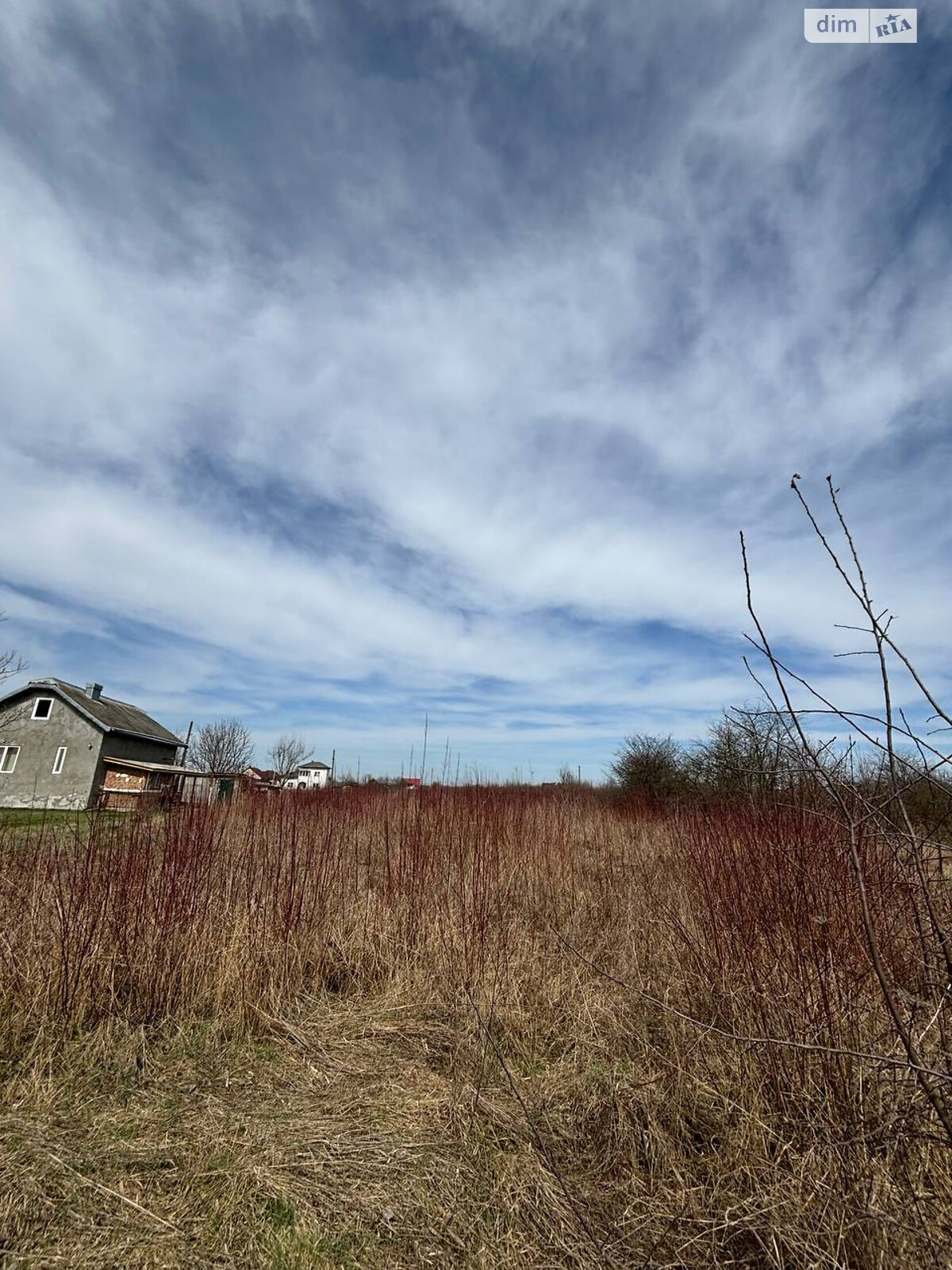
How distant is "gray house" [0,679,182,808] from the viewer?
23.0m

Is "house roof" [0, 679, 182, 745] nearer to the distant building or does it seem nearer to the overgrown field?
the distant building

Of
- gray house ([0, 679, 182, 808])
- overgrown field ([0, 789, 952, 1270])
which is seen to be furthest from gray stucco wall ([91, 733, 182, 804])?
overgrown field ([0, 789, 952, 1270])

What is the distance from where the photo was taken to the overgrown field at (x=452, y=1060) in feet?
5.62

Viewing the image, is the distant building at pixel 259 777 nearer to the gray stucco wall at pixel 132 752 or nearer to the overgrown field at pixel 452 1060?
the overgrown field at pixel 452 1060

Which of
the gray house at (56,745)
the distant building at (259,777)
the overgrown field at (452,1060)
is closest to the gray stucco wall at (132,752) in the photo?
the gray house at (56,745)

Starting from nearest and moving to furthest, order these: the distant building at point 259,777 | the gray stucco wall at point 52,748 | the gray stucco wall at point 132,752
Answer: the distant building at point 259,777, the gray stucco wall at point 52,748, the gray stucco wall at point 132,752

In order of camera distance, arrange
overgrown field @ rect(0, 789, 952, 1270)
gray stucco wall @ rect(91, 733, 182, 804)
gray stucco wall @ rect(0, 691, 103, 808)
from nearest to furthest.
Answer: overgrown field @ rect(0, 789, 952, 1270)
gray stucco wall @ rect(0, 691, 103, 808)
gray stucco wall @ rect(91, 733, 182, 804)

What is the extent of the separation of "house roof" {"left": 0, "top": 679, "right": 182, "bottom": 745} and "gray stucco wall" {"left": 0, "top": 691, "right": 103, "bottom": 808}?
0.36 m

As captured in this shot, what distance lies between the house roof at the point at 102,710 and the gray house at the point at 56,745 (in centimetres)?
4

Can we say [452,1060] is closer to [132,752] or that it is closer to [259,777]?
[259,777]

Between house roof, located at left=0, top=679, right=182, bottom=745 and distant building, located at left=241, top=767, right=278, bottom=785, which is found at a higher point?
house roof, located at left=0, top=679, right=182, bottom=745

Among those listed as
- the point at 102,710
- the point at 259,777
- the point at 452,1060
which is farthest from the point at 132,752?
the point at 452,1060

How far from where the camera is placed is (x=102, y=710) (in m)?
25.2

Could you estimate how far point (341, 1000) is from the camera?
3.71 metres
